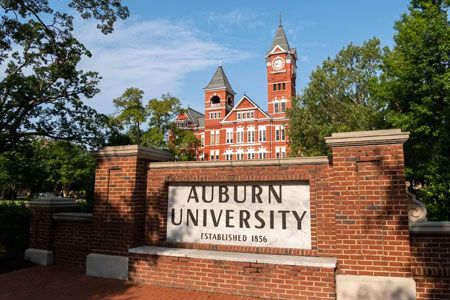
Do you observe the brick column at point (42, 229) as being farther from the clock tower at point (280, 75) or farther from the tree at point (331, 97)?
the clock tower at point (280, 75)

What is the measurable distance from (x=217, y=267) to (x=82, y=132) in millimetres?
15629

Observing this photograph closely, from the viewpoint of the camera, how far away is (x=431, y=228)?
5.41m

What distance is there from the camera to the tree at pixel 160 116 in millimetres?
36094

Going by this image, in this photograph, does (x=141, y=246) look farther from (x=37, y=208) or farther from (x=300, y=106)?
(x=300, y=106)

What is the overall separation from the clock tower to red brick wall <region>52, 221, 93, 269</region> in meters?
52.1

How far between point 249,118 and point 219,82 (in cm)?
1132

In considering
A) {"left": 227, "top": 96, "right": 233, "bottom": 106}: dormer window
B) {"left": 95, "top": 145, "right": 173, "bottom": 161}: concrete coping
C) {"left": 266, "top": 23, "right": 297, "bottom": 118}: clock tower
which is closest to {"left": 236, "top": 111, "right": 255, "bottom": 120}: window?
{"left": 266, "top": 23, "right": 297, "bottom": 118}: clock tower

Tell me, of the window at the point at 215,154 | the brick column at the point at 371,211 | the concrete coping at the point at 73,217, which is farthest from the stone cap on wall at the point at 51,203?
the window at the point at 215,154

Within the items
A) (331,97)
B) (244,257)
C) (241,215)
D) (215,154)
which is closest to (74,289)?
(244,257)

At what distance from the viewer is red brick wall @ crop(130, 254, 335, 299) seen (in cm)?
573

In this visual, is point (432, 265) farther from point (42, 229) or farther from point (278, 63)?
point (278, 63)

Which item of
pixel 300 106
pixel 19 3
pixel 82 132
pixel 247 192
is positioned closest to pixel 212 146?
pixel 300 106

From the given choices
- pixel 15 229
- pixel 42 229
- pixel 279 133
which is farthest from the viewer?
pixel 279 133

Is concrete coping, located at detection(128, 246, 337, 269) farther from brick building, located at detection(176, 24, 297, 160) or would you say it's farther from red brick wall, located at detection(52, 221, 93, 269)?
brick building, located at detection(176, 24, 297, 160)
